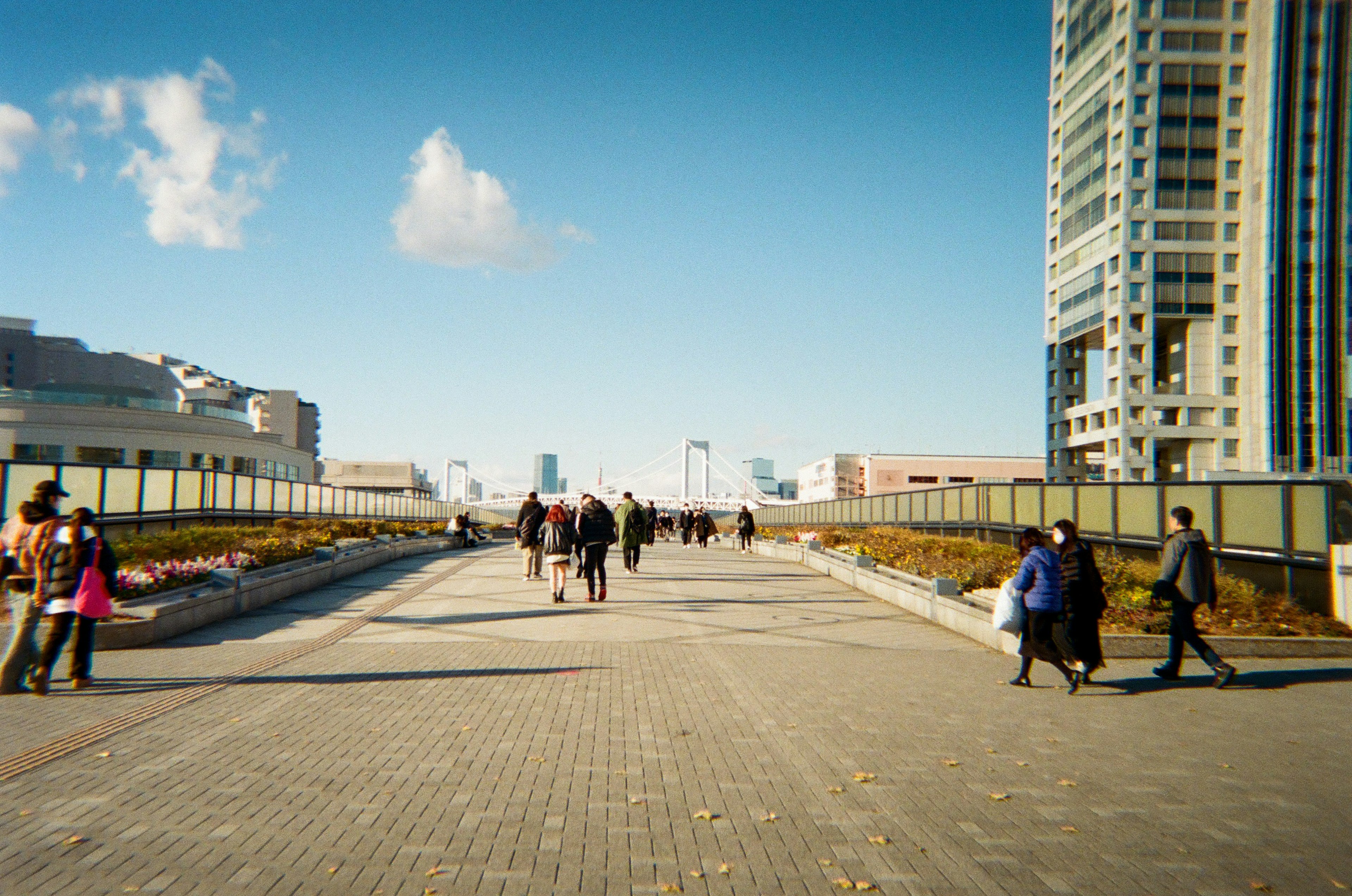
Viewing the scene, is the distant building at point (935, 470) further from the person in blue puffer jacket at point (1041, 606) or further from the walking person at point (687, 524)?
the person in blue puffer jacket at point (1041, 606)

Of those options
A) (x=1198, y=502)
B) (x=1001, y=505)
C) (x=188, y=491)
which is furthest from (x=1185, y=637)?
(x=188, y=491)

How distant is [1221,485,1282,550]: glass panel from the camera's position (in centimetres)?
1212

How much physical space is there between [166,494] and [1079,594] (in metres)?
19.2

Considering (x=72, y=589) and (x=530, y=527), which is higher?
(x=530, y=527)

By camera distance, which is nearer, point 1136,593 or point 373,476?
point 1136,593

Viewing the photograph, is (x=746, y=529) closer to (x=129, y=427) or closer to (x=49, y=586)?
(x=49, y=586)

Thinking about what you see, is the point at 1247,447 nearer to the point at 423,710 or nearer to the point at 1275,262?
the point at 1275,262

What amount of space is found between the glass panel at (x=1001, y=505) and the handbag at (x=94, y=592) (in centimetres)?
1838

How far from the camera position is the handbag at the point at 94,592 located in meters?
7.77

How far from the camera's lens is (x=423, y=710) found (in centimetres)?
712

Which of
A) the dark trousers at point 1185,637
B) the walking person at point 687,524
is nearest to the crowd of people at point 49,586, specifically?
the dark trousers at point 1185,637

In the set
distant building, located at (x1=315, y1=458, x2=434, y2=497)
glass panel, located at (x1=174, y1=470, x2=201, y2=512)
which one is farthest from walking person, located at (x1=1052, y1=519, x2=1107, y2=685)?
distant building, located at (x1=315, y1=458, x2=434, y2=497)

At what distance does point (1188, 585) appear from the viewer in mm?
8297

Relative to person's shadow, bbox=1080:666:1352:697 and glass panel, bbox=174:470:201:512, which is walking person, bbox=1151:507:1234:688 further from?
glass panel, bbox=174:470:201:512
